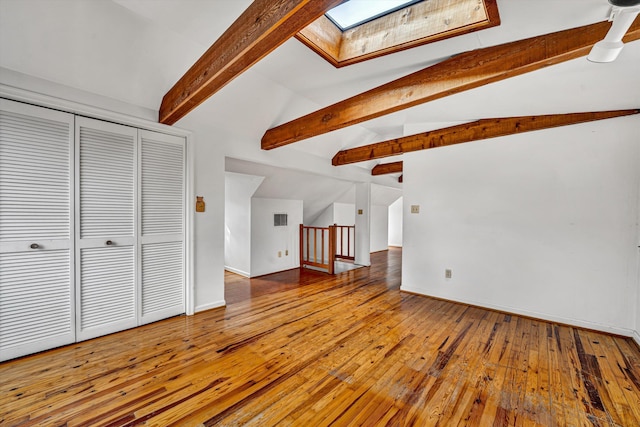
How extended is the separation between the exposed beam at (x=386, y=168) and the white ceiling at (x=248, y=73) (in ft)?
8.59

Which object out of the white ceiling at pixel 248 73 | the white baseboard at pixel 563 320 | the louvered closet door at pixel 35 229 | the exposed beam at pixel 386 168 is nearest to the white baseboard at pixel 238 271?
the louvered closet door at pixel 35 229

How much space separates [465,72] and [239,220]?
4201 millimetres

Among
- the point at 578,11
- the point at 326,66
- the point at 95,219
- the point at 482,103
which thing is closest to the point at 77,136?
the point at 95,219

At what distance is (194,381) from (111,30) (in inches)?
106

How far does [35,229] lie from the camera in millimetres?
2111

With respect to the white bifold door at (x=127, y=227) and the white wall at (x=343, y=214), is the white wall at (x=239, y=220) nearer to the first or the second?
the white bifold door at (x=127, y=227)

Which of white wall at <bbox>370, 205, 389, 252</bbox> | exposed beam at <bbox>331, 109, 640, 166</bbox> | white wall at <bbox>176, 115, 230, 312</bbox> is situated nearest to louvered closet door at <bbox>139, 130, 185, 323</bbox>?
white wall at <bbox>176, 115, 230, 312</bbox>

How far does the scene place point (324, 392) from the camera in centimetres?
173

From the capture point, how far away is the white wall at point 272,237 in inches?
192

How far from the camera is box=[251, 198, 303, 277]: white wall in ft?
16.0

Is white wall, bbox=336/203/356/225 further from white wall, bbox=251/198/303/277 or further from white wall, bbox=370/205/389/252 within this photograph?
white wall, bbox=251/198/303/277

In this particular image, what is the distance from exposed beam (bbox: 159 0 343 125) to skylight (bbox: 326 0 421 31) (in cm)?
72

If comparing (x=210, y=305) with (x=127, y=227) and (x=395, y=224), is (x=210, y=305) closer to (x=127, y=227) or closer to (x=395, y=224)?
(x=127, y=227)

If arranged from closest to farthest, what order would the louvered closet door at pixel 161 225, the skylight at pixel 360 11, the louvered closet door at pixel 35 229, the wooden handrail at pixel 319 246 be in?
the skylight at pixel 360 11 < the louvered closet door at pixel 35 229 < the louvered closet door at pixel 161 225 < the wooden handrail at pixel 319 246
